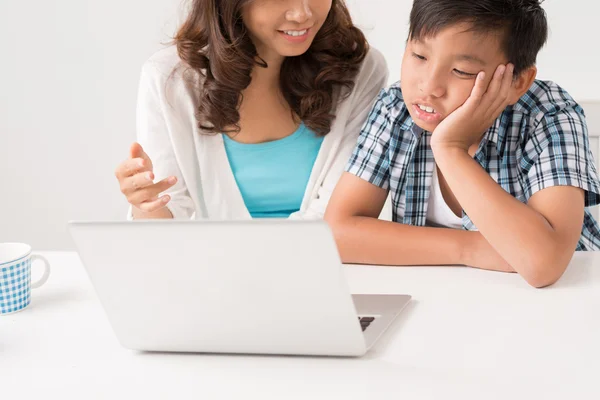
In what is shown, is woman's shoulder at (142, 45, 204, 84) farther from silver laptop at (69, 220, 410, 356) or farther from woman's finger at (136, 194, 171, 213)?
silver laptop at (69, 220, 410, 356)

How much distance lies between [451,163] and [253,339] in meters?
0.51

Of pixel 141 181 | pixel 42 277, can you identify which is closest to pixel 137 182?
pixel 141 181

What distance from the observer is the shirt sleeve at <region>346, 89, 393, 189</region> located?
4.79ft

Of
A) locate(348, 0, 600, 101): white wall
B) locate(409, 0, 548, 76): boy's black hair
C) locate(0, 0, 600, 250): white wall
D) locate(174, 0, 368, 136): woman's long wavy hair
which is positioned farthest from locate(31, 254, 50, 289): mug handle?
locate(0, 0, 600, 250): white wall

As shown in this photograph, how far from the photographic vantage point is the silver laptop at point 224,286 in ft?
2.66

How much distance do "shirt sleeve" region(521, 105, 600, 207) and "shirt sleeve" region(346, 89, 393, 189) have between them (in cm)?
25

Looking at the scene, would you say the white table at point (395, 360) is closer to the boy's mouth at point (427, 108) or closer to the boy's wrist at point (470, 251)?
the boy's wrist at point (470, 251)

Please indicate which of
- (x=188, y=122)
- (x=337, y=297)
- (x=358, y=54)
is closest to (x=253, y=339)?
(x=337, y=297)

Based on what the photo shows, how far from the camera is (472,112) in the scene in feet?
4.17

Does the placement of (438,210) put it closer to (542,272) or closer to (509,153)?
(509,153)

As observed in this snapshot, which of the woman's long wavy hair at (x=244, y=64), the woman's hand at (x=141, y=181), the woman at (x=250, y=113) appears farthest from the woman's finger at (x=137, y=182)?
the woman's long wavy hair at (x=244, y=64)

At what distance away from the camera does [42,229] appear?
9.41 ft

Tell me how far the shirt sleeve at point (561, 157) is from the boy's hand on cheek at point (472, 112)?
0.38ft

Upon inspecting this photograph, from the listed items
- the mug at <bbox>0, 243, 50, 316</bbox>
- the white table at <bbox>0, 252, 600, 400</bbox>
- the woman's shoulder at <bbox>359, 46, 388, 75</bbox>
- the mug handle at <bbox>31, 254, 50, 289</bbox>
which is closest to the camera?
the white table at <bbox>0, 252, 600, 400</bbox>
